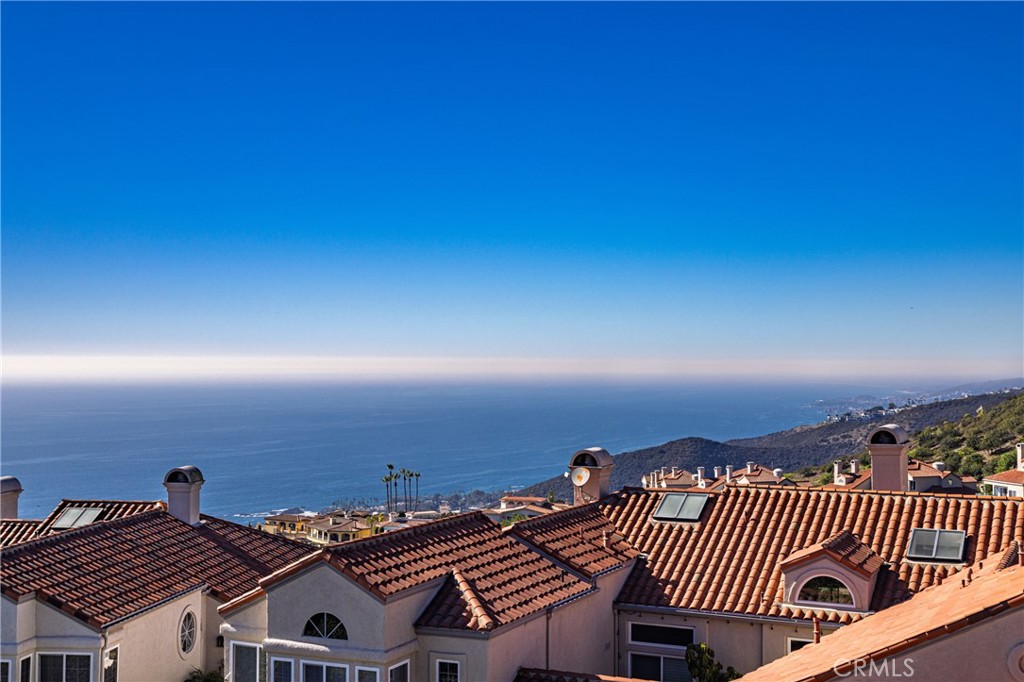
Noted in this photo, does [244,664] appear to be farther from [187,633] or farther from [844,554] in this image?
[844,554]

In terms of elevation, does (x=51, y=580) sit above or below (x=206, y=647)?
above

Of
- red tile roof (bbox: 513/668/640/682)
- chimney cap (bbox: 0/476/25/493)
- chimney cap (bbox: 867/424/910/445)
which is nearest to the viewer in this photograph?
red tile roof (bbox: 513/668/640/682)

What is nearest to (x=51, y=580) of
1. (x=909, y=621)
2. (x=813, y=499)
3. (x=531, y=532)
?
(x=531, y=532)

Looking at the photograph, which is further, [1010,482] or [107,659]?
[1010,482]

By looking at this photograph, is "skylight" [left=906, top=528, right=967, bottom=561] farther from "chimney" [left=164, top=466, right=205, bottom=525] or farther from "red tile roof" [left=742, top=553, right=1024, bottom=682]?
"chimney" [left=164, top=466, right=205, bottom=525]

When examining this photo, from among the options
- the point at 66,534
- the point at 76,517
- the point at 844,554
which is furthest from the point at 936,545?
the point at 76,517

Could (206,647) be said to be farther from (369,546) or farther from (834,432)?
(834,432)

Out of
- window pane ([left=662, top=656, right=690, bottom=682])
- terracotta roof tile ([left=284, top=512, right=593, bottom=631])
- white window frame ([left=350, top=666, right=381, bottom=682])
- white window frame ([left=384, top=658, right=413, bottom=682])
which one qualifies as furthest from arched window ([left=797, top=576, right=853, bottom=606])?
white window frame ([left=350, top=666, right=381, bottom=682])
